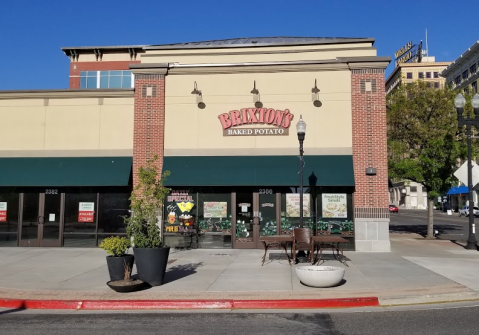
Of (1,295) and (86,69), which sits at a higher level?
(86,69)

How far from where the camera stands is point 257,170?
1566 cm

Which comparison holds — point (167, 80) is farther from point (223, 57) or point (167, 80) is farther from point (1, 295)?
point (1, 295)

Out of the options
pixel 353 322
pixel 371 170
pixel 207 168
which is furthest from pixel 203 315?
pixel 371 170

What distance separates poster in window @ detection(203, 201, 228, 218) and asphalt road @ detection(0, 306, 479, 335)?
28.1 ft

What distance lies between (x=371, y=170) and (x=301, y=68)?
4.74 meters

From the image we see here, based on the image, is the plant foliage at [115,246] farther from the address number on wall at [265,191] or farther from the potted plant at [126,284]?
the address number on wall at [265,191]

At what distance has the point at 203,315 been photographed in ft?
24.4

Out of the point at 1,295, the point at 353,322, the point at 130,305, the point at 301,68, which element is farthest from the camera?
the point at 301,68

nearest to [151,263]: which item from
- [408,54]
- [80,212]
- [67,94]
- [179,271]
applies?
[179,271]

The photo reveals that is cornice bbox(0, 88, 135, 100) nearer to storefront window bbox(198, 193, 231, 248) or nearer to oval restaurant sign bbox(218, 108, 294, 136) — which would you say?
oval restaurant sign bbox(218, 108, 294, 136)

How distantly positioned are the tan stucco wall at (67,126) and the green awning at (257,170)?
2.62 meters

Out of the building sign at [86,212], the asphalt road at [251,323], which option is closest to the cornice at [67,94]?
the building sign at [86,212]

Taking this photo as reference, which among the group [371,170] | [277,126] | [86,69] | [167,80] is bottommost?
[371,170]

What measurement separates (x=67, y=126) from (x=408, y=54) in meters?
104
